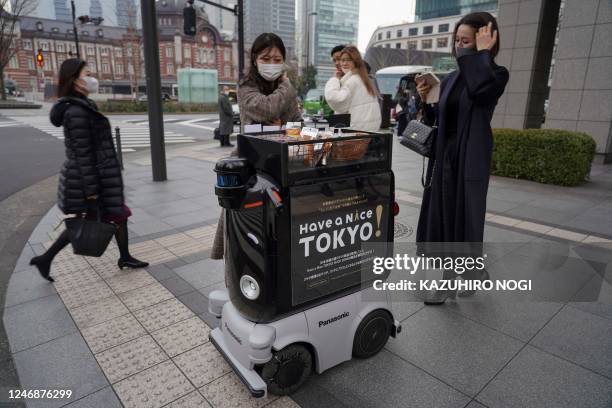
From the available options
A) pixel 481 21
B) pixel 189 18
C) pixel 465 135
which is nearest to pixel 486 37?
pixel 481 21

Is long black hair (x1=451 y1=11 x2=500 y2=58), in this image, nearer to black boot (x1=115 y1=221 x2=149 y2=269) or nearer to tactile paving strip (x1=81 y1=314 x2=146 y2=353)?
tactile paving strip (x1=81 y1=314 x2=146 y2=353)

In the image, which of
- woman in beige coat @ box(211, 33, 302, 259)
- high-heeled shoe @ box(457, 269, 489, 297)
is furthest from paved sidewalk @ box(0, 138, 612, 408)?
woman in beige coat @ box(211, 33, 302, 259)

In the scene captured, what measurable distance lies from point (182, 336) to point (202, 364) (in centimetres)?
39

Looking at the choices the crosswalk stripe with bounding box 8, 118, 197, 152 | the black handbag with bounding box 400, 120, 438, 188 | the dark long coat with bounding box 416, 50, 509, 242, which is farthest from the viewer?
the crosswalk stripe with bounding box 8, 118, 197, 152

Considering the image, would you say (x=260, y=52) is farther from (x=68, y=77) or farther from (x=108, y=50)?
(x=108, y=50)

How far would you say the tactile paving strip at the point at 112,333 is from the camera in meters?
2.76

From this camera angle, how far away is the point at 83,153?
3305 millimetres

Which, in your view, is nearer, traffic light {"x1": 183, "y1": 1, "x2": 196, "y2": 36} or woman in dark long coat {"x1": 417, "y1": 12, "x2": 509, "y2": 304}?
woman in dark long coat {"x1": 417, "y1": 12, "x2": 509, "y2": 304}

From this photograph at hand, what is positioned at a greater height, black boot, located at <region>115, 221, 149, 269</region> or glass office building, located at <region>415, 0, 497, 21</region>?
glass office building, located at <region>415, 0, 497, 21</region>

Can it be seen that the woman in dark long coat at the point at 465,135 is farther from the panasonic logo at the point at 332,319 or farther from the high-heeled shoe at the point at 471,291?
the panasonic logo at the point at 332,319

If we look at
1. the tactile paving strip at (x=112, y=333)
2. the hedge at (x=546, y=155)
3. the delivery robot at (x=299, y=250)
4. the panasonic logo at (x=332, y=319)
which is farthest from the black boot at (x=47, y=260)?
the hedge at (x=546, y=155)

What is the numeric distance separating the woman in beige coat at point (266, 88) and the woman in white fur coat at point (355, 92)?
890mm

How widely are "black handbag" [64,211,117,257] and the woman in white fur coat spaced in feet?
7.54

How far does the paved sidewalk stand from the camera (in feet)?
7.47
